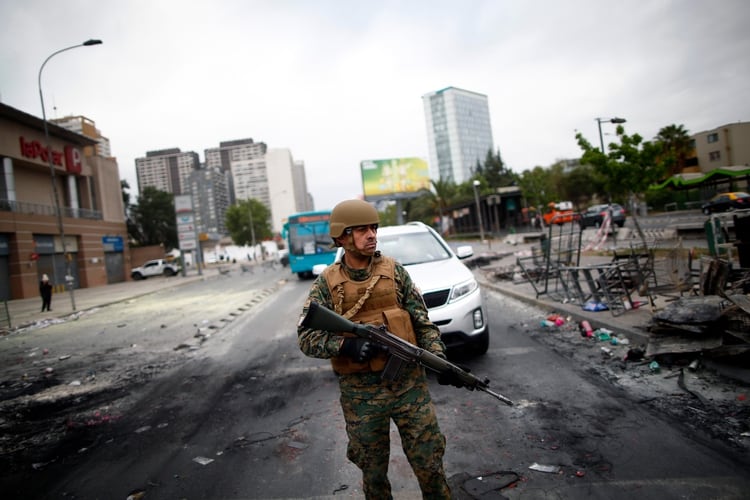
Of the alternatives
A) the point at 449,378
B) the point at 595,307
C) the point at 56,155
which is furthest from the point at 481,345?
the point at 56,155

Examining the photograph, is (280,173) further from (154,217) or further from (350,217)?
(350,217)

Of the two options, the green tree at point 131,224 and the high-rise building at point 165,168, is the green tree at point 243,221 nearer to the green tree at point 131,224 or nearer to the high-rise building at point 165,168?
the green tree at point 131,224

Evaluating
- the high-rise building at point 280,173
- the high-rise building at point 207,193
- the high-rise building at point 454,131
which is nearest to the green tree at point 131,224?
the high-rise building at point 280,173

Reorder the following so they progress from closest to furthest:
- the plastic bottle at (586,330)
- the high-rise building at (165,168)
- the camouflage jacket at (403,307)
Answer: the camouflage jacket at (403,307) → the plastic bottle at (586,330) → the high-rise building at (165,168)

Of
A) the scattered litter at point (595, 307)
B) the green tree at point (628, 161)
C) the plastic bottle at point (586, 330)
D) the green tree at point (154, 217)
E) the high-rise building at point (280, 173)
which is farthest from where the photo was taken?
the high-rise building at point (280, 173)

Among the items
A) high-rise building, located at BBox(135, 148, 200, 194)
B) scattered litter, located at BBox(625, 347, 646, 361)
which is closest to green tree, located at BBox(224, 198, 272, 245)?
scattered litter, located at BBox(625, 347, 646, 361)

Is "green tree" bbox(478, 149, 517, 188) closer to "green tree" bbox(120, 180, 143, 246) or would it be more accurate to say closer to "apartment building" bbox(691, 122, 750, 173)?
"green tree" bbox(120, 180, 143, 246)

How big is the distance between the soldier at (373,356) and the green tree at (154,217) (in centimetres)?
5596

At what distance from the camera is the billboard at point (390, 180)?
51.5 m

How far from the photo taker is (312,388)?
4.91 metres

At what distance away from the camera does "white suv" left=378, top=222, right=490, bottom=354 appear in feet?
16.0

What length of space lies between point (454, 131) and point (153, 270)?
113m

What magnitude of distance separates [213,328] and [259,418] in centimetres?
604

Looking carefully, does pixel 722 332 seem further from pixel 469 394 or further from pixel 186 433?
pixel 186 433
